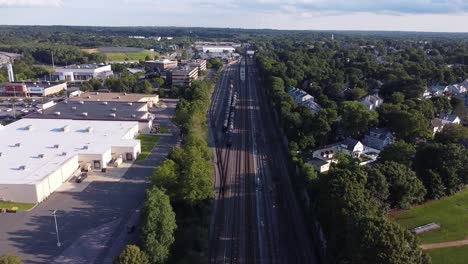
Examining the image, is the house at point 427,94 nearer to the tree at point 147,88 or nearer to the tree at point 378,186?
the tree at point 378,186

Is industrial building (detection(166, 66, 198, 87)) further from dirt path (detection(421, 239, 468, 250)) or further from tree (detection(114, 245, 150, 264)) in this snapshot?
tree (detection(114, 245, 150, 264))

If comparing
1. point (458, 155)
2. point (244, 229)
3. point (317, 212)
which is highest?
point (458, 155)

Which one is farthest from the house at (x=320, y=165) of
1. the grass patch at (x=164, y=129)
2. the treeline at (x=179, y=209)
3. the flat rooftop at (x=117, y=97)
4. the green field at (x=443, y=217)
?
the flat rooftop at (x=117, y=97)

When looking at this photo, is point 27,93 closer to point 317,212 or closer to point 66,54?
point 66,54

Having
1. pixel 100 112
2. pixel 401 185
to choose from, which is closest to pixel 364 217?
pixel 401 185

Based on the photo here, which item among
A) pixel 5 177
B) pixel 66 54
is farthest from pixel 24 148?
pixel 66 54

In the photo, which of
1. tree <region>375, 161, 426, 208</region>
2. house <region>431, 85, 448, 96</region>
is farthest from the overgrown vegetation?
house <region>431, 85, 448, 96</region>
